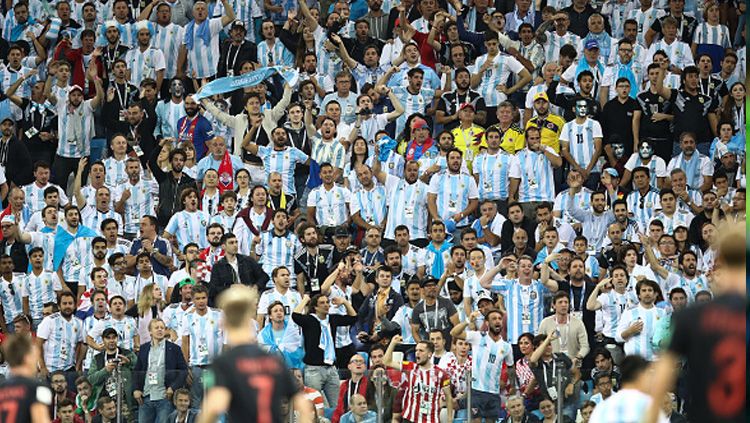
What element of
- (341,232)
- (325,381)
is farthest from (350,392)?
(341,232)

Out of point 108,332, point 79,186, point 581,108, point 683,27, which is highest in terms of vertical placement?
point 683,27


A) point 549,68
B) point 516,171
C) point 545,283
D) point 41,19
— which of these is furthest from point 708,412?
point 41,19

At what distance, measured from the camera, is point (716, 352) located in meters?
7.86

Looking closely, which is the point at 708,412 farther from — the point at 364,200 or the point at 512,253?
the point at 364,200

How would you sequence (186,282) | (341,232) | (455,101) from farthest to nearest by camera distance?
(455,101), (341,232), (186,282)

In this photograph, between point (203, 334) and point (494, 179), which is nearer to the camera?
point (203, 334)

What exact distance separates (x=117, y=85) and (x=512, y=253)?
6.70 m

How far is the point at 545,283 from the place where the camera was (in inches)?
717

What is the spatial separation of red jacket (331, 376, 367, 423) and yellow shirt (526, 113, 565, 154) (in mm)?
6003

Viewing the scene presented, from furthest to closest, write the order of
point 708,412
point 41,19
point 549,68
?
point 41,19 < point 549,68 < point 708,412

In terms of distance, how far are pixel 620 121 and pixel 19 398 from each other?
493 inches

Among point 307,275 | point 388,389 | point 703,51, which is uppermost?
point 703,51

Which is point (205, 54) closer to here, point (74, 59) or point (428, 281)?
point (74, 59)

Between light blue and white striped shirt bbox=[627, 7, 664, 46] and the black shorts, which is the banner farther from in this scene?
the black shorts
